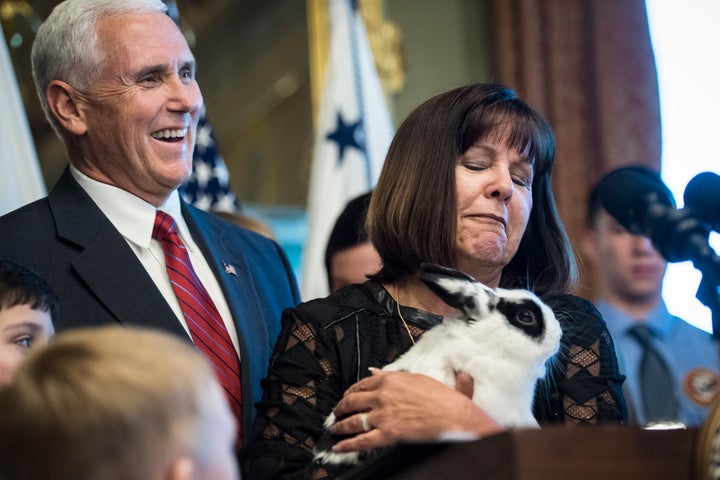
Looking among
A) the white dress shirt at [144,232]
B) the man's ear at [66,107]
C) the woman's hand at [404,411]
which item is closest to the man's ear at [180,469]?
the woman's hand at [404,411]

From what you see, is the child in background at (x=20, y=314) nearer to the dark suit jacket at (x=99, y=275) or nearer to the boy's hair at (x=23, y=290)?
the boy's hair at (x=23, y=290)

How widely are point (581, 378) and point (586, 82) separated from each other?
12.1 ft

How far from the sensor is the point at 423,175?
7.20ft

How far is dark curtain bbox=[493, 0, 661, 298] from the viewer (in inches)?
209

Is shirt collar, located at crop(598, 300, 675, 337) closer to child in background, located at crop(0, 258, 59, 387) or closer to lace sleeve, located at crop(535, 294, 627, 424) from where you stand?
lace sleeve, located at crop(535, 294, 627, 424)

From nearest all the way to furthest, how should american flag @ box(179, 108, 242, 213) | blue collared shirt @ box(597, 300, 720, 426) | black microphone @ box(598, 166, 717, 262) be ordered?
black microphone @ box(598, 166, 717, 262), blue collared shirt @ box(597, 300, 720, 426), american flag @ box(179, 108, 242, 213)

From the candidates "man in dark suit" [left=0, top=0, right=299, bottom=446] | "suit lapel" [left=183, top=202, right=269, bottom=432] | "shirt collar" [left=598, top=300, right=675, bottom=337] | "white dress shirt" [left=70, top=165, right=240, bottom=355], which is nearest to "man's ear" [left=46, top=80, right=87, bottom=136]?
"man in dark suit" [left=0, top=0, right=299, bottom=446]

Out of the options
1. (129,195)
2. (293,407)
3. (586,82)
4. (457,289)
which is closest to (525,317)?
(457,289)

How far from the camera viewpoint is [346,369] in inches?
82.2

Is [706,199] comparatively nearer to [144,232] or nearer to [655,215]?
[655,215]

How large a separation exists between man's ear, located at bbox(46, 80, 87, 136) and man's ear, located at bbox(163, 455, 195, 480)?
5.50ft

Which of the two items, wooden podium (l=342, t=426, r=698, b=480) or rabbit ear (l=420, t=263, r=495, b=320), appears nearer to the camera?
wooden podium (l=342, t=426, r=698, b=480)

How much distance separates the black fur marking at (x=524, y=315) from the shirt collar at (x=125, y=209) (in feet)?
3.48

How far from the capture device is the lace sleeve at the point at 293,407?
1.97m
